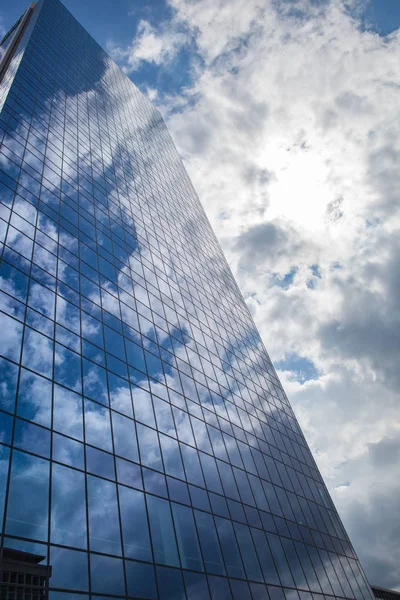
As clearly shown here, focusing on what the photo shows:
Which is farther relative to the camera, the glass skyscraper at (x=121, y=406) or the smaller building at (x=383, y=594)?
the smaller building at (x=383, y=594)

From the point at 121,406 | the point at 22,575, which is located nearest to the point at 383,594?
the point at 121,406

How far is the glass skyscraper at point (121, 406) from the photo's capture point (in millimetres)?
14719

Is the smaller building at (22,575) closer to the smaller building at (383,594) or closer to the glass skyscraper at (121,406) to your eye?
the glass skyscraper at (121,406)

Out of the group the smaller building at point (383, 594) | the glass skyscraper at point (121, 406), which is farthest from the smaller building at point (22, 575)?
the smaller building at point (383, 594)

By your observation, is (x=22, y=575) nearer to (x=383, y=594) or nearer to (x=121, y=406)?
(x=121, y=406)

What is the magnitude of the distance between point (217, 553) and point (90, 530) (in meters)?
8.85

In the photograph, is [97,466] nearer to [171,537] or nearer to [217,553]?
[171,537]

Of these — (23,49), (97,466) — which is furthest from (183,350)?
(23,49)

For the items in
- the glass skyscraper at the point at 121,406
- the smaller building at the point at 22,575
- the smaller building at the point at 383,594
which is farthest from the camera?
the smaller building at the point at 383,594

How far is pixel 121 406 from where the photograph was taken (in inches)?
840

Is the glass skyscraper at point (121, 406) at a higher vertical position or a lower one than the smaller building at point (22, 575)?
higher

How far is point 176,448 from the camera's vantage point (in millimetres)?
23562

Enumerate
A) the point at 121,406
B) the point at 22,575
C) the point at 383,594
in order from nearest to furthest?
1. the point at 22,575
2. the point at 121,406
3. the point at 383,594

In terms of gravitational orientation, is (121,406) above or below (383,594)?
above
